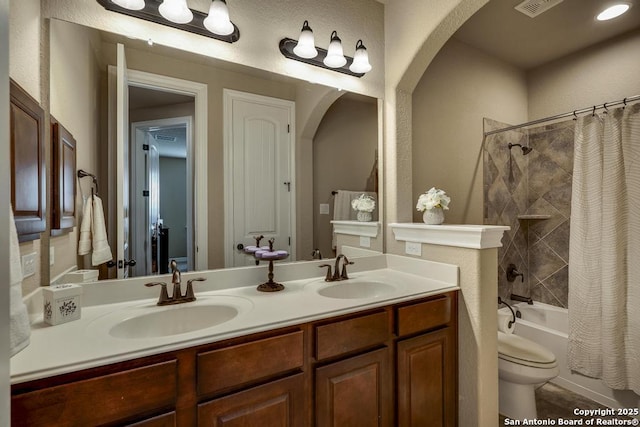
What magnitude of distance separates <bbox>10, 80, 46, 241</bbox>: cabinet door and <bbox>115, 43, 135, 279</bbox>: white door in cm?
29

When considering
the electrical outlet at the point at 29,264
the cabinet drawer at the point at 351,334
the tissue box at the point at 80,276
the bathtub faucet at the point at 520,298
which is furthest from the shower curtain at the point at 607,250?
the electrical outlet at the point at 29,264

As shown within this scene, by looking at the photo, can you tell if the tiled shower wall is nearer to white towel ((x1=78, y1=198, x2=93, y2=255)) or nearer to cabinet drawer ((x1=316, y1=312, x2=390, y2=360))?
cabinet drawer ((x1=316, y1=312, x2=390, y2=360))

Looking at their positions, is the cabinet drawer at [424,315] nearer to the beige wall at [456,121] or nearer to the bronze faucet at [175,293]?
the beige wall at [456,121]

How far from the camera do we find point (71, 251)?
49.8 inches

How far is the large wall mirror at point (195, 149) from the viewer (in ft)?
4.36

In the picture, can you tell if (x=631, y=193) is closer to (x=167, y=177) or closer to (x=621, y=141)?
(x=621, y=141)

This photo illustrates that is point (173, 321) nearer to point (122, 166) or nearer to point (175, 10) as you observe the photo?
point (122, 166)

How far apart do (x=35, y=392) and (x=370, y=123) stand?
2048 millimetres

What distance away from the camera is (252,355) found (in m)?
1.05

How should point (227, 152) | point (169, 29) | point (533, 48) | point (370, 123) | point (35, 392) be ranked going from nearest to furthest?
point (35, 392)
point (169, 29)
point (227, 152)
point (370, 123)
point (533, 48)

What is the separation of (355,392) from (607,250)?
2009 millimetres

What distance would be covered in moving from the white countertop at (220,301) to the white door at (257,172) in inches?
7.3

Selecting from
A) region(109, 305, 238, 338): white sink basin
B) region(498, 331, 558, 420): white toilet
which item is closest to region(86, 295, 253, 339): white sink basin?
region(109, 305, 238, 338): white sink basin

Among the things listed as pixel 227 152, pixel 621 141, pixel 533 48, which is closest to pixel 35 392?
pixel 227 152
